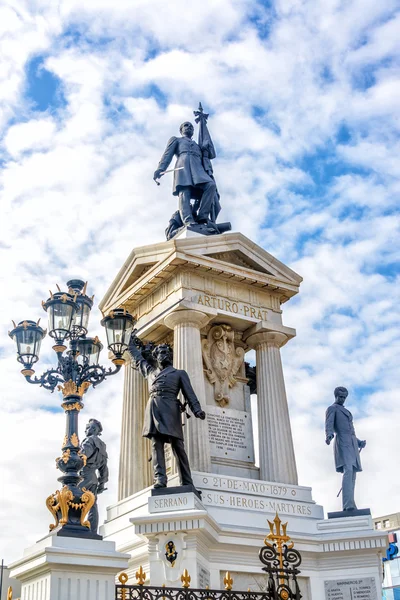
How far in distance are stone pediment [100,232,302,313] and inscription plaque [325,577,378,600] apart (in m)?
6.72

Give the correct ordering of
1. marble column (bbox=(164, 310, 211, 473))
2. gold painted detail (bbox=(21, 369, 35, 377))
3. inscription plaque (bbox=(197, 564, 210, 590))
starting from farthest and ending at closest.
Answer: marble column (bbox=(164, 310, 211, 473))
inscription plaque (bbox=(197, 564, 210, 590))
gold painted detail (bbox=(21, 369, 35, 377))

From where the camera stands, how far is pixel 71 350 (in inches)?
445

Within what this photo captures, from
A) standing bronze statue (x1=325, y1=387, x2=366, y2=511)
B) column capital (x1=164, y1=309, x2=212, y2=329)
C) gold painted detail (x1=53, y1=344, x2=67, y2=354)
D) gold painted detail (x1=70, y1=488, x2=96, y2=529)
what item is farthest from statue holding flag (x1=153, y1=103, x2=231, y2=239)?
gold painted detail (x1=70, y1=488, x2=96, y2=529)

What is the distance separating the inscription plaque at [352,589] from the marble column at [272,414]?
237 centimetres

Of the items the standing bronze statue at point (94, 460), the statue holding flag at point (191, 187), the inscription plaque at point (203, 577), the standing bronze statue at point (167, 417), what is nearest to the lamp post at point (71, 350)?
the standing bronze statue at point (167, 417)

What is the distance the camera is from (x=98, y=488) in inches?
696

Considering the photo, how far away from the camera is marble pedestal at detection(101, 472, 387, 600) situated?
14.9 m

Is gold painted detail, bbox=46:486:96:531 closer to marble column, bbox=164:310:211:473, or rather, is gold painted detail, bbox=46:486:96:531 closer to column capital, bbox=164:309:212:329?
marble column, bbox=164:310:211:473

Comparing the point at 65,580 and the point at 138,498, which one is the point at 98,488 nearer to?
the point at 138,498

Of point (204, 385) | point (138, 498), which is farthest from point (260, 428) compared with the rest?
point (138, 498)

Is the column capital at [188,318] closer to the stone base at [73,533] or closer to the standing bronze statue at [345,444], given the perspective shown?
the standing bronze statue at [345,444]

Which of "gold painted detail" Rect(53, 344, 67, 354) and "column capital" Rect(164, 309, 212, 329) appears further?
"column capital" Rect(164, 309, 212, 329)

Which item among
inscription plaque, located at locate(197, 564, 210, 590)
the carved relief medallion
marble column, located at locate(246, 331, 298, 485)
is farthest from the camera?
the carved relief medallion

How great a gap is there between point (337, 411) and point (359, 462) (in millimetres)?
1148
